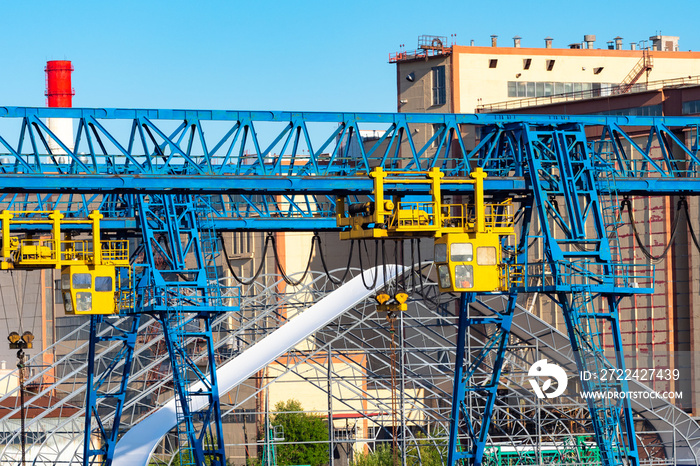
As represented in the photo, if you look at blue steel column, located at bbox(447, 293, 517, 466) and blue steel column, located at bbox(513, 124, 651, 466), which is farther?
blue steel column, located at bbox(447, 293, 517, 466)

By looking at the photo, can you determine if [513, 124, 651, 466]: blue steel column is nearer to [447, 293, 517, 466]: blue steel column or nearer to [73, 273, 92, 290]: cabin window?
[447, 293, 517, 466]: blue steel column

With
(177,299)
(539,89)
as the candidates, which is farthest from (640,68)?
(177,299)

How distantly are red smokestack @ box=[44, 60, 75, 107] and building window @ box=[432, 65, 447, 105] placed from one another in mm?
26741

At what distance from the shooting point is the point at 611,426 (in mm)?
30203

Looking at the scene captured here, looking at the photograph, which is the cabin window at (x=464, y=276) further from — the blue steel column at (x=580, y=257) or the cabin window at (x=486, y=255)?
the blue steel column at (x=580, y=257)

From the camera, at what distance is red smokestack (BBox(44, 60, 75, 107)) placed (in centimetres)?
8731

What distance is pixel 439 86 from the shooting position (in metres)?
81.6

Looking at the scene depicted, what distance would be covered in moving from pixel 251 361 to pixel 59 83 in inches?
1766

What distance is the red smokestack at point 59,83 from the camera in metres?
87.3

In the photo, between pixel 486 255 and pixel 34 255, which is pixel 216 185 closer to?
pixel 34 255

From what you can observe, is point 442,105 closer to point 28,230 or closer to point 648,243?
point 648,243

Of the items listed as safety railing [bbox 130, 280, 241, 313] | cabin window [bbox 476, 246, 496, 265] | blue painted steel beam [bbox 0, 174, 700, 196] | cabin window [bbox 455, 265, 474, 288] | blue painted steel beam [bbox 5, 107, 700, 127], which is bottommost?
safety railing [bbox 130, 280, 241, 313]

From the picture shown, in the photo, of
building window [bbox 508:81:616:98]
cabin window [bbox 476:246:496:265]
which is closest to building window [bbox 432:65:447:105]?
building window [bbox 508:81:616:98]

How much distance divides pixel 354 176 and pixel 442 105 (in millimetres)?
51050
